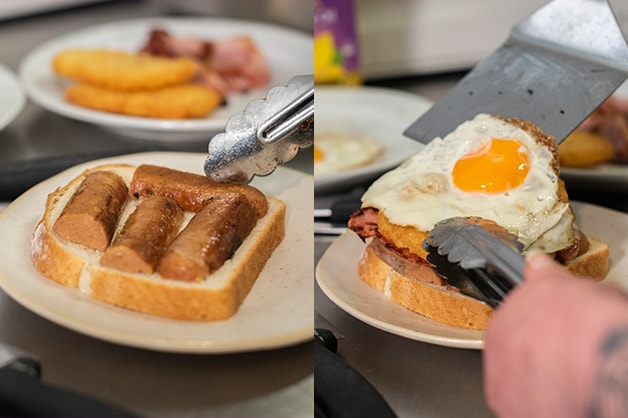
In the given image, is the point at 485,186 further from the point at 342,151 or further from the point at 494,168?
the point at 342,151

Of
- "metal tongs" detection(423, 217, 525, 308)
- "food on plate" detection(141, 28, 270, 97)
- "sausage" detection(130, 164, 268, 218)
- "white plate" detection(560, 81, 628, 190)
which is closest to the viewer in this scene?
"metal tongs" detection(423, 217, 525, 308)

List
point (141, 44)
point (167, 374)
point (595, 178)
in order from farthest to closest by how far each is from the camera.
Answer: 1. point (141, 44)
2. point (595, 178)
3. point (167, 374)

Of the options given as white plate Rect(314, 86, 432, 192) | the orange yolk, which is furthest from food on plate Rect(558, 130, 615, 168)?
the orange yolk

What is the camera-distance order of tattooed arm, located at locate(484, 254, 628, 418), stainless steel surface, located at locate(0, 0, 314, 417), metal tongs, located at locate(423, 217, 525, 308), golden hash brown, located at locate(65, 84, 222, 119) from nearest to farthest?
tattooed arm, located at locate(484, 254, 628, 418), metal tongs, located at locate(423, 217, 525, 308), stainless steel surface, located at locate(0, 0, 314, 417), golden hash brown, located at locate(65, 84, 222, 119)

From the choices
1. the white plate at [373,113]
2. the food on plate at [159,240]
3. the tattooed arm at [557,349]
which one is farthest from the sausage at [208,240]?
the white plate at [373,113]

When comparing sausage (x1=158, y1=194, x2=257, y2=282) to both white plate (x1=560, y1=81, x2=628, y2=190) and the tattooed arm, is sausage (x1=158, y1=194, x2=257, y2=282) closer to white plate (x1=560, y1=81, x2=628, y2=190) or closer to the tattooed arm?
the tattooed arm

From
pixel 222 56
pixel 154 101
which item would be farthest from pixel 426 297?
pixel 222 56

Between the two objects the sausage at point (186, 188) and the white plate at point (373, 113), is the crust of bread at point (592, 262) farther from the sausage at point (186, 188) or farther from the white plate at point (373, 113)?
the white plate at point (373, 113)
